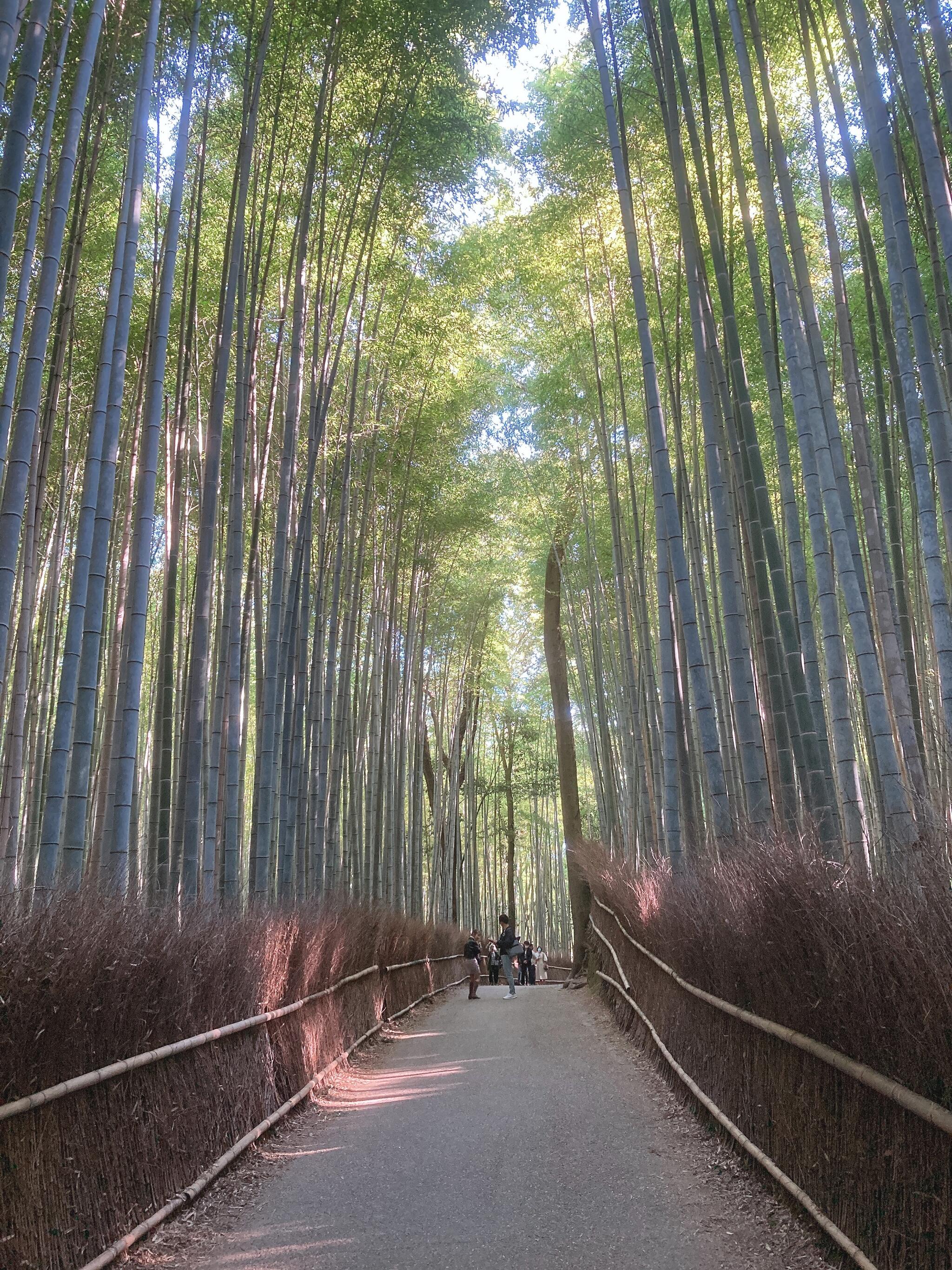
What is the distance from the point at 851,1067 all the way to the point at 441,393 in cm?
827

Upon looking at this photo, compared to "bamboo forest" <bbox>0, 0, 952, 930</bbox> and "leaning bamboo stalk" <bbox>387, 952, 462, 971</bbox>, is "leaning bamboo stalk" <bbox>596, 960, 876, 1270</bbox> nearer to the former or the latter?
"bamboo forest" <bbox>0, 0, 952, 930</bbox>

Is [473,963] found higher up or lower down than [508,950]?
lower down

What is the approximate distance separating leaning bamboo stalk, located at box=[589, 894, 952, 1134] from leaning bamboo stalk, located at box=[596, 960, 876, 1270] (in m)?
0.33

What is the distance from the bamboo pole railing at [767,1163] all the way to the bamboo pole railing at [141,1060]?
1.76 meters

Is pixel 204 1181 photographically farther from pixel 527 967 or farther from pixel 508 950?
pixel 527 967

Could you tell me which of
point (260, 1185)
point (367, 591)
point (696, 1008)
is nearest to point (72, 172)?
point (260, 1185)

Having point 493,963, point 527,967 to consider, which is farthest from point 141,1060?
point 527,967

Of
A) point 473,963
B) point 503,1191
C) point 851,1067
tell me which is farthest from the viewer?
point 473,963

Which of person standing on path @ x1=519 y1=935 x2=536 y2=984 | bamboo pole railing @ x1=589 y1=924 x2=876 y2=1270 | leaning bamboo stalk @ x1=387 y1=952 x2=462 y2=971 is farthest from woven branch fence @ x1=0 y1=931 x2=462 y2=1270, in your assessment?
person standing on path @ x1=519 y1=935 x2=536 y2=984

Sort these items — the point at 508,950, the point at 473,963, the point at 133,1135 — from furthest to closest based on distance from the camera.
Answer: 1. the point at 473,963
2. the point at 508,950
3. the point at 133,1135

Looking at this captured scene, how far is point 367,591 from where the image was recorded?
38.4 ft

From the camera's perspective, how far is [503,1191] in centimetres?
277

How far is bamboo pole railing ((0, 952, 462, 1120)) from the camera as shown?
6.38 ft

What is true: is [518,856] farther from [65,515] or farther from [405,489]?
[65,515]
